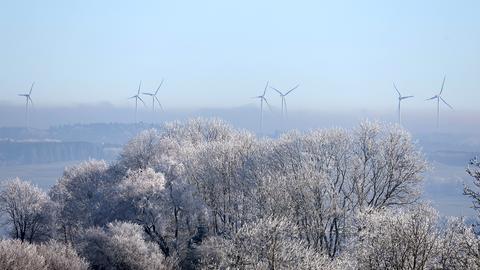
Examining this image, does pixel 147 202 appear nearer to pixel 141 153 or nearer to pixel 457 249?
pixel 141 153

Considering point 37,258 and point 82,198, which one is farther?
point 82,198

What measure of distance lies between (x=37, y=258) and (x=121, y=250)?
8951 millimetres

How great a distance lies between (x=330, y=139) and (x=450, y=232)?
26860mm

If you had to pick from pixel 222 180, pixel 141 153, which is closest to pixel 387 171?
pixel 222 180

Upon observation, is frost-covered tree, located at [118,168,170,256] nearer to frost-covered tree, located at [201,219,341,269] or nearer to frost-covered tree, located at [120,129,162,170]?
frost-covered tree, located at [120,129,162,170]

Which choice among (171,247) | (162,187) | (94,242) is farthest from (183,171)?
(94,242)

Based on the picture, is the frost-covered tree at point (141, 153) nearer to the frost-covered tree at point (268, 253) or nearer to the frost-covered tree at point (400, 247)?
the frost-covered tree at point (268, 253)

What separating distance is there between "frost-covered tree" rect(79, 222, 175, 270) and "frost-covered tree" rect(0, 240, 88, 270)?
222 cm

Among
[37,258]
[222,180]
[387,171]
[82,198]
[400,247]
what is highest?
[387,171]

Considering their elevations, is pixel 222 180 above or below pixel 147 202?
above

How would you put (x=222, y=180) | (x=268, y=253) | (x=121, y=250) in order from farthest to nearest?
(x=222, y=180), (x=121, y=250), (x=268, y=253)

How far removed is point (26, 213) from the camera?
73188mm

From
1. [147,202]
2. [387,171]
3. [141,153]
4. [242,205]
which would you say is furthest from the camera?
[141,153]

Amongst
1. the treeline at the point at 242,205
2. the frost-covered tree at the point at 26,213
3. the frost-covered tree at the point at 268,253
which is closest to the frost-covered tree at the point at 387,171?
the treeline at the point at 242,205
